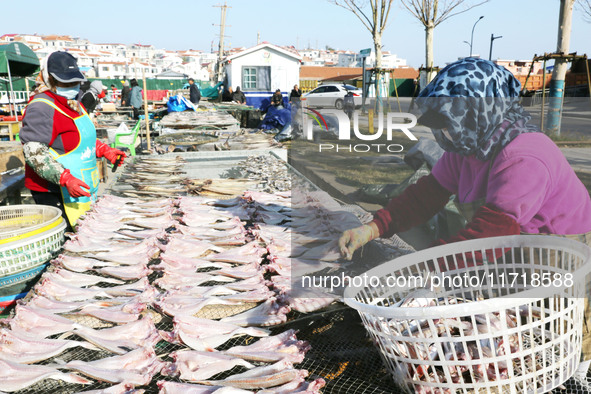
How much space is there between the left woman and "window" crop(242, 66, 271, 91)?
2721 centimetres

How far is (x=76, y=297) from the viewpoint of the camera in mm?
2693

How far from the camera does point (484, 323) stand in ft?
5.90

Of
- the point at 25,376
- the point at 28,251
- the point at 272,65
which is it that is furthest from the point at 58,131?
the point at 272,65

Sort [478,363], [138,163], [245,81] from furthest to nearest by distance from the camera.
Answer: [245,81], [138,163], [478,363]

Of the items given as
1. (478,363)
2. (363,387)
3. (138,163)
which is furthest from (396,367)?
(138,163)

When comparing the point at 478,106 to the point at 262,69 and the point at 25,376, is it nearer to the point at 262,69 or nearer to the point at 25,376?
the point at 25,376

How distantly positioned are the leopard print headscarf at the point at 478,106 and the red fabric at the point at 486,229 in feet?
1.04

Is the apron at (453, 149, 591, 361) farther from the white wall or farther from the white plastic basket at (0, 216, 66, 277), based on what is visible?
the white wall

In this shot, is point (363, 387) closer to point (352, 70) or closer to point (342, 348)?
point (342, 348)

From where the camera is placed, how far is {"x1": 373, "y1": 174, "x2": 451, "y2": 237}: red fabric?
2873 mm

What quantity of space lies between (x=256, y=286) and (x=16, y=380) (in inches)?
52.3

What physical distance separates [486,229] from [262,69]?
97.9ft

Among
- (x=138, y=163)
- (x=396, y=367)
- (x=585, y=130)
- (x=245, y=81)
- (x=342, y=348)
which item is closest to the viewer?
(x=396, y=367)

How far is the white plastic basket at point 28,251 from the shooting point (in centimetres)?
302
